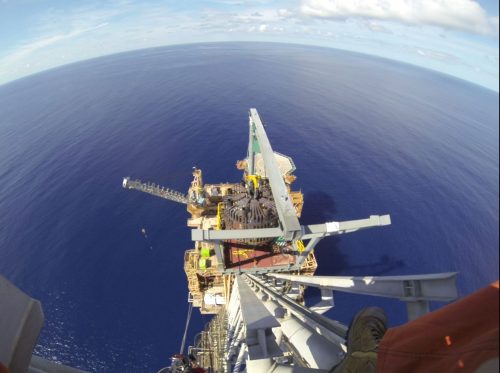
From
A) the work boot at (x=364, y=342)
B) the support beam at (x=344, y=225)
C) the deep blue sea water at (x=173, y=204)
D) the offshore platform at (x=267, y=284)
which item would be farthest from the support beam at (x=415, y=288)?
the support beam at (x=344, y=225)

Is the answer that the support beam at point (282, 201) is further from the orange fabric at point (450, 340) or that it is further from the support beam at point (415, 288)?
the orange fabric at point (450, 340)

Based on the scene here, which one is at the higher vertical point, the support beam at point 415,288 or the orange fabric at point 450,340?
the support beam at point 415,288

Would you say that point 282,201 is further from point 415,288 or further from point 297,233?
point 415,288

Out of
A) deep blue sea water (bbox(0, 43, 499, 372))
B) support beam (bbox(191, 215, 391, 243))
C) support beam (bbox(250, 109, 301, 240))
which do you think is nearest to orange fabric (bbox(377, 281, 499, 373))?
deep blue sea water (bbox(0, 43, 499, 372))

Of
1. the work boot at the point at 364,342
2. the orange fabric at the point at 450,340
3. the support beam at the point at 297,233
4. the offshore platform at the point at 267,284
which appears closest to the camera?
the orange fabric at the point at 450,340

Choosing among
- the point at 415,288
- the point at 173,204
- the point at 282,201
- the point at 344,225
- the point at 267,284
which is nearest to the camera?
the point at 415,288

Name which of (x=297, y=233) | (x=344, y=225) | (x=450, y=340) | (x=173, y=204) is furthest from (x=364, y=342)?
(x=173, y=204)

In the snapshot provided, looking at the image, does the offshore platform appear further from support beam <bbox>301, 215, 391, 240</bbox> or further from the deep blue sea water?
the deep blue sea water
